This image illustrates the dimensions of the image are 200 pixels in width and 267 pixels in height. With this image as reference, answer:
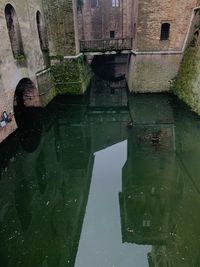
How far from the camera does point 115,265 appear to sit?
16.0 feet

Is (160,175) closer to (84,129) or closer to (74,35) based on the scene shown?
(84,129)

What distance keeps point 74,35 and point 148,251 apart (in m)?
13.5

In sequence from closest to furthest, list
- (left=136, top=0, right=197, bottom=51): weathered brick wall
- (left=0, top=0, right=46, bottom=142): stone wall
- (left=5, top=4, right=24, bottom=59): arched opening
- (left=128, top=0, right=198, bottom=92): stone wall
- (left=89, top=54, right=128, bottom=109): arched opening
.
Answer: (left=0, top=0, right=46, bottom=142): stone wall < (left=5, top=4, right=24, bottom=59): arched opening < (left=136, top=0, right=197, bottom=51): weathered brick wall < (left=128, top=0, right=198, bottom=92): stone wall < (left=89, top=54, right=128, bottom=109): arched opening

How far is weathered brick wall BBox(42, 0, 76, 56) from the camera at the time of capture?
1466 cm

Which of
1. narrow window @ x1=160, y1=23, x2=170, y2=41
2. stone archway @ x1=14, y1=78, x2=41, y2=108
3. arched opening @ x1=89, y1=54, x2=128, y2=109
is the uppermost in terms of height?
narrow window @ x1=160, y1=23, x2=170, y2=41

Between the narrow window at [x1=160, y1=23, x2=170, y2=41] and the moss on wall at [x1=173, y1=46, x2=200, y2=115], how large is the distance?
1.56 m

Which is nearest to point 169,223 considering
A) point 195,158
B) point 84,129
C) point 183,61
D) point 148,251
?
point 148,251

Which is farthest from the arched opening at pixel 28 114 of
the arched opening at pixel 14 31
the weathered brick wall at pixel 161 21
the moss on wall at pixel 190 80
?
the moss on wall at pixel 190 80

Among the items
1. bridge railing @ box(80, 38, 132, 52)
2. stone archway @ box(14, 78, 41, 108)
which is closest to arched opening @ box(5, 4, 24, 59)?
stone archway @ box(14, 78, 41, 108)

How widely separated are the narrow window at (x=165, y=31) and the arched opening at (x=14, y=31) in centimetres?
844

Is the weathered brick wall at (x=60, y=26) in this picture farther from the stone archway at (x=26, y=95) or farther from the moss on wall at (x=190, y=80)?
the moss on wall at (x=190, y=80)

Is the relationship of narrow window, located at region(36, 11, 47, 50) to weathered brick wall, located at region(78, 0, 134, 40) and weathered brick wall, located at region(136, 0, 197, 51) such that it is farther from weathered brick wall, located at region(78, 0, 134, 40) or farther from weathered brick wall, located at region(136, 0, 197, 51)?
weathered brick wall, located at region(78, 0, 134, 40)

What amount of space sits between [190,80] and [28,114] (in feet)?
29.3

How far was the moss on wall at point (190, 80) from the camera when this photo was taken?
40.9 ft
